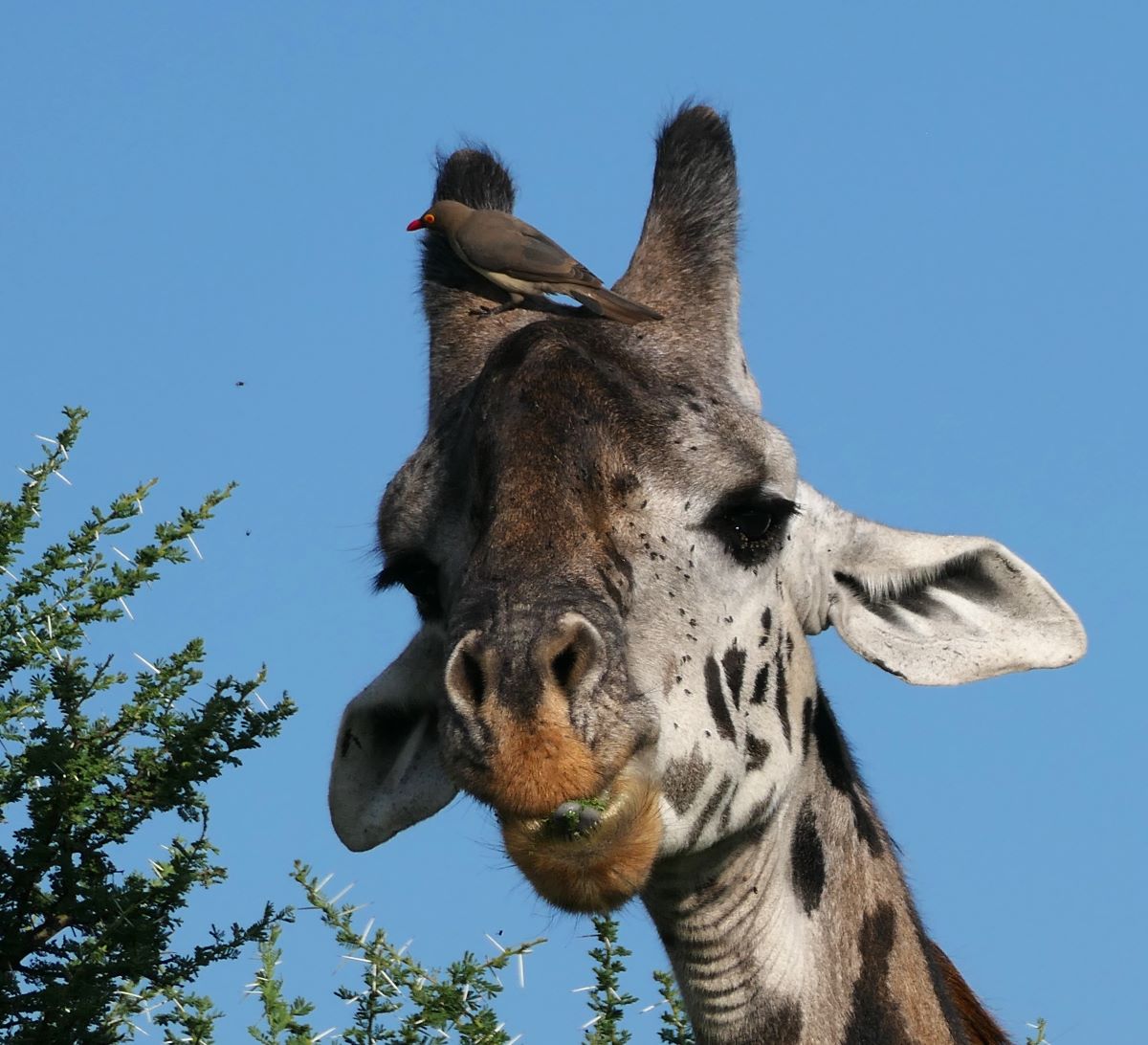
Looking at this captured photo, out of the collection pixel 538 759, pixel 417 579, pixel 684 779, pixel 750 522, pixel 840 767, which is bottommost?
pixel 538 759

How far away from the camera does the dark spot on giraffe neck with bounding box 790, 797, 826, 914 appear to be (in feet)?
23.2

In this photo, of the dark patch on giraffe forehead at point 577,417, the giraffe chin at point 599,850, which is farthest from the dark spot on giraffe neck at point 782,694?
the giraffe chin at point 599,850

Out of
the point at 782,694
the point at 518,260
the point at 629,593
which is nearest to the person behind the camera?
the point at 629,593

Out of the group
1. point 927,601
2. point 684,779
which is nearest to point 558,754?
point 684,779

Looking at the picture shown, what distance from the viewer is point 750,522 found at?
276 inches

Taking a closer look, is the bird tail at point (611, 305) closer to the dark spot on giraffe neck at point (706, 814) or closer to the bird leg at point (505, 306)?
the bird leg at point (505, 306)

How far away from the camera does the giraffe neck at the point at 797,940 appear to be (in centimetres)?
689

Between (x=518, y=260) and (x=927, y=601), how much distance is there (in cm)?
199

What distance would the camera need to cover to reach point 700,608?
679 cm

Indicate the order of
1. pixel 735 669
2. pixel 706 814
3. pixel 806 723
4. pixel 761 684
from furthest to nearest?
1. pixel 806 723
2. pixel 761 684
3. pixel 735 669
4. pixel 706 814

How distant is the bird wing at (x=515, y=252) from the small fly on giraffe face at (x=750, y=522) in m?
1.18

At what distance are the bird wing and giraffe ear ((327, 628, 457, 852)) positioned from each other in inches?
55.4

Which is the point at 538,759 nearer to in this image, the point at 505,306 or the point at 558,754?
the point at 558,754

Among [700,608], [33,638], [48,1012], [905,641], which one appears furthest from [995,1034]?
[33,638]
